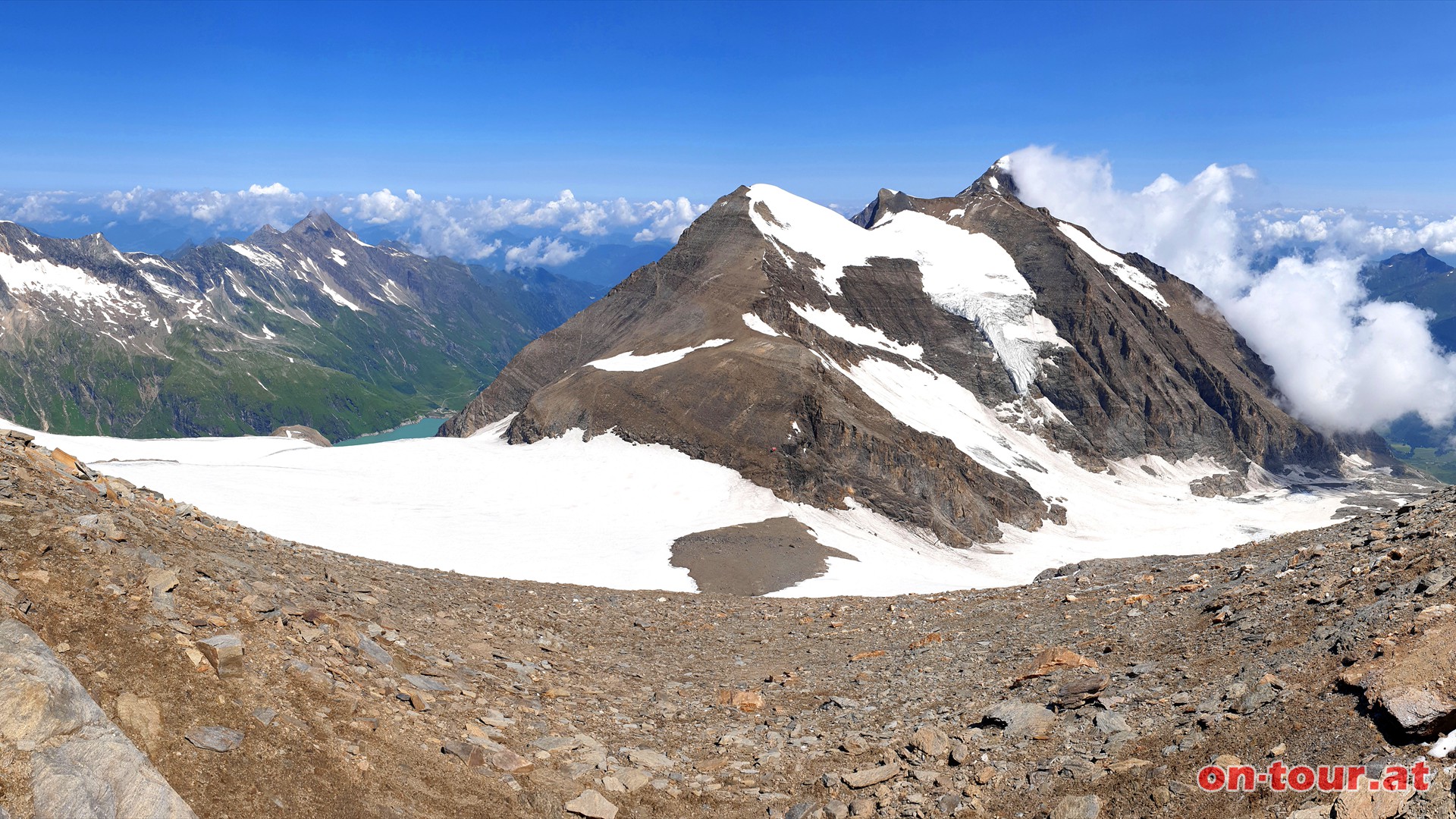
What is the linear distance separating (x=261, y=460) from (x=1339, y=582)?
70.3 meters

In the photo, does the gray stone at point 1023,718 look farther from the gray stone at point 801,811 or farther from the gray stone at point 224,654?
the gray stone at point 224,654

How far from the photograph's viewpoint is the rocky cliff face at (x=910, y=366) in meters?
80.2

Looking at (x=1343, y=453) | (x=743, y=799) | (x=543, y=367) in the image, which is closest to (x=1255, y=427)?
(x=1343, y=453)

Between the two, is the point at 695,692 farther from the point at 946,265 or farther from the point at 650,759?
the point at 946,265

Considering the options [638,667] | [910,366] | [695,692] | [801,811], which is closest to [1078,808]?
[801,811]

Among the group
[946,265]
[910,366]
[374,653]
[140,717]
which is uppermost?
[946,265]

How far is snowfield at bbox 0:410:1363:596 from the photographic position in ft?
139

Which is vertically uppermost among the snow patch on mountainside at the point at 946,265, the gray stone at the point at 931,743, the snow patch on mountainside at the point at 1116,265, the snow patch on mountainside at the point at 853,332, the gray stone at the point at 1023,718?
the snow patch on mountainside at the point at 1116,265

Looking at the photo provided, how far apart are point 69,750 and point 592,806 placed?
6.39 meters

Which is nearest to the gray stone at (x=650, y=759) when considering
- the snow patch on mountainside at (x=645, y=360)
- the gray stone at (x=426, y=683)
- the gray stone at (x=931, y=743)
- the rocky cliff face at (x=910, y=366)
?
the gray stone at (x=426, y=683)

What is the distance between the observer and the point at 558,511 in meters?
60.8

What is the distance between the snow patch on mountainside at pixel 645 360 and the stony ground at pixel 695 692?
69.6m

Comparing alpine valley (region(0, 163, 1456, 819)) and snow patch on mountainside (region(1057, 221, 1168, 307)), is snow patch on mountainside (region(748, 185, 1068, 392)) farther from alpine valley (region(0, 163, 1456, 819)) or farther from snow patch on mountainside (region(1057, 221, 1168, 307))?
alpine valley (region(0, 163, 1456, 819))

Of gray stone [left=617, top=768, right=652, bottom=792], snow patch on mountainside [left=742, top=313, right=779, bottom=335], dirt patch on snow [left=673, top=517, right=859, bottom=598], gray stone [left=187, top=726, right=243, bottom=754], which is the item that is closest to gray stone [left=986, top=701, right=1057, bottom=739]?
gray stone [left=617, top=768, right=652, bottom=792]
